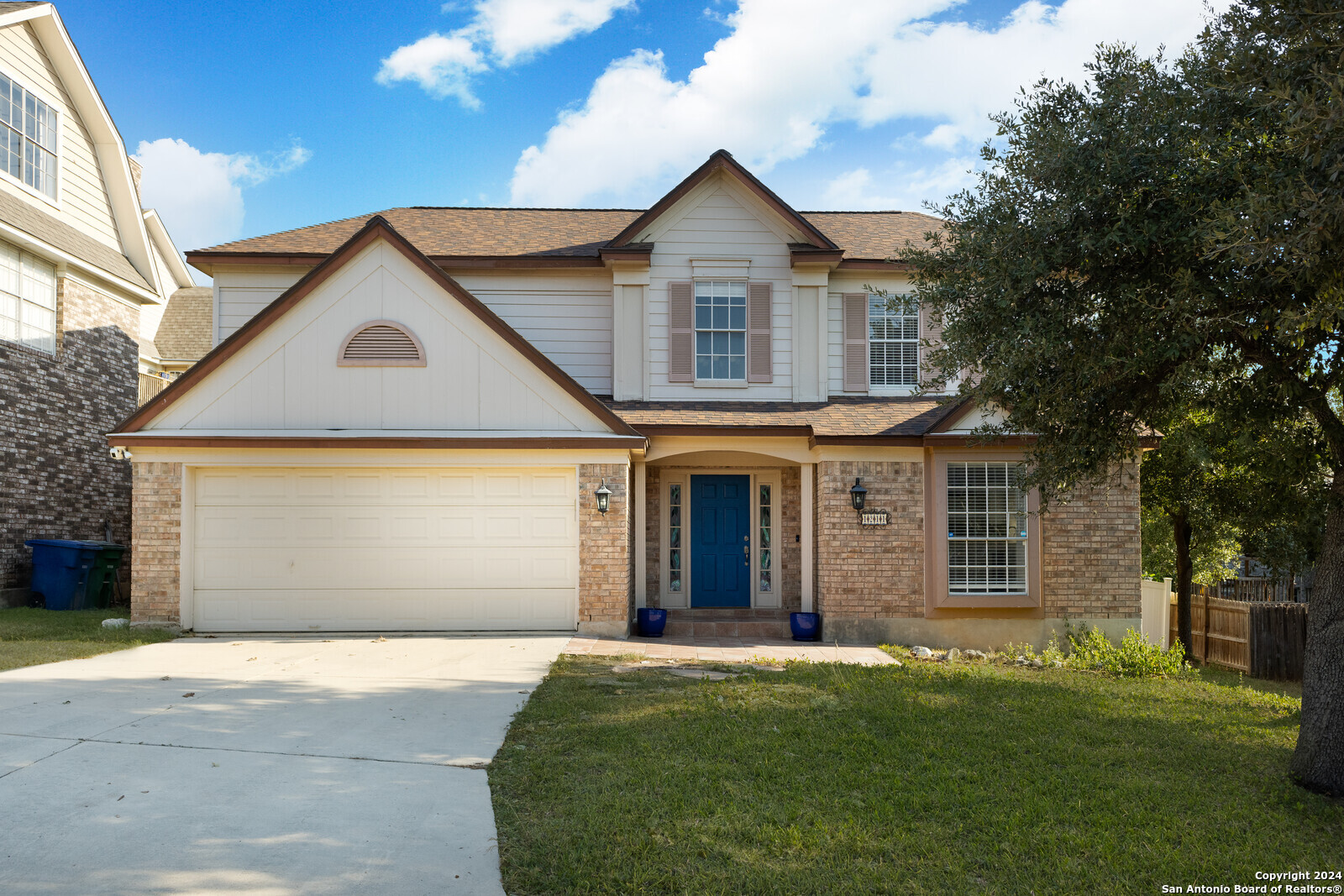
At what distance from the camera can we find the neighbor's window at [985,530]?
1220cm

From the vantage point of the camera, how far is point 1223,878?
13.6 feet

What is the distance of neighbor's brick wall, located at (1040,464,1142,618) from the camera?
1221 cm

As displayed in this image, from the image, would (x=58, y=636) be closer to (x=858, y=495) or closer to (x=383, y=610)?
(x=383, y=610)

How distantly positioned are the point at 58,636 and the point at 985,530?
40.8 ft

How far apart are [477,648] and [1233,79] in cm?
922

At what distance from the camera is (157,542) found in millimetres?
11383

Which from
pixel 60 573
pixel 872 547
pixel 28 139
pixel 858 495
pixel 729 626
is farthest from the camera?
pixel 28 139

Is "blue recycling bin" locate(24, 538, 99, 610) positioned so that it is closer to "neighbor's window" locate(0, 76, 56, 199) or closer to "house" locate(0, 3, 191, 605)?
"house" locate(0, 3, 191, 605)

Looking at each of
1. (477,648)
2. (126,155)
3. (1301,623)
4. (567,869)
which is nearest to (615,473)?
(477,648)

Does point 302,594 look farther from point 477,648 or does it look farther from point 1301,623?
point 1301,623

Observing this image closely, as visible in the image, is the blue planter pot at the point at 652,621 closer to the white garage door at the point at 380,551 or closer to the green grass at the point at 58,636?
the white garage door at the point at 380,551

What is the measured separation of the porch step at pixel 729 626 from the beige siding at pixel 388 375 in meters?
3.30

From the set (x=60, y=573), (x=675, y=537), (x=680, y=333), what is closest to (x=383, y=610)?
(x=675, y=537)

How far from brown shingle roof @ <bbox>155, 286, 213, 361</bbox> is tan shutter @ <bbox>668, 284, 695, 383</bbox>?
52.9 ft
